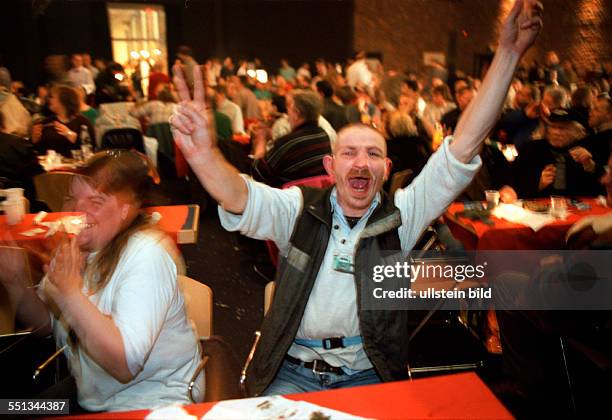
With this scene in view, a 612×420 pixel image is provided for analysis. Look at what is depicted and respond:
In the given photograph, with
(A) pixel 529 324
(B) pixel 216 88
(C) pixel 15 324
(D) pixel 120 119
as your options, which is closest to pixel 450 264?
(A) pixel 529 324

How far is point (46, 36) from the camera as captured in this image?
43.1 ft

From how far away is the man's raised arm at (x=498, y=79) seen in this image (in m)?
1.53

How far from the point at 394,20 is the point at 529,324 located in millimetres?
13116

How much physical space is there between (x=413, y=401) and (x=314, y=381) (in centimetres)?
59

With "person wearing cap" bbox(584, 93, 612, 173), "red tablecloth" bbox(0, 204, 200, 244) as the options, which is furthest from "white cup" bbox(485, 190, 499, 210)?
"red tablecloth" bbox(0, 204, 200, 244)


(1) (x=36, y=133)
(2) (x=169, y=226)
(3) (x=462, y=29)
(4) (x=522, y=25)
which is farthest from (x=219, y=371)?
(3) (x=462, y=29)

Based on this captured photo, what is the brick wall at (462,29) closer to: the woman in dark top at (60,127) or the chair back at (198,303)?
the woman in dark top at (60,127)

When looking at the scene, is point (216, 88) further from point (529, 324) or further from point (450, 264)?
point (529, 324)

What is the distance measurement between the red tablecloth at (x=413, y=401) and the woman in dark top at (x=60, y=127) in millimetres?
4554

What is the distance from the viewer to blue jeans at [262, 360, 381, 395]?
187 cm

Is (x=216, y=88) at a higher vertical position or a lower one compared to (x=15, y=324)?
higher

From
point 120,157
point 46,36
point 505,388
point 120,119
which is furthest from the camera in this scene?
point 46,36

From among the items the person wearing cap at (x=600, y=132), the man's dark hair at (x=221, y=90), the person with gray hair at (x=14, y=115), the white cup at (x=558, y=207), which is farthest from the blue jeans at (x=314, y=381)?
the man's dark hair at (x=221, y=90)

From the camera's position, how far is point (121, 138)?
18.5ft
